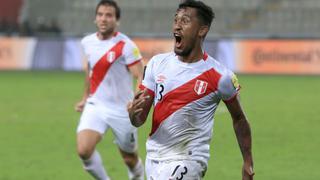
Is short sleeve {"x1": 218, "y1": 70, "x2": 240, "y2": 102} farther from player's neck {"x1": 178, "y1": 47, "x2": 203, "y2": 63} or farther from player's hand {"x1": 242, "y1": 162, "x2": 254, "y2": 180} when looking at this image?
player's hand {"x1": 242, "y1": 162, "x2": 254, "y2": 180}

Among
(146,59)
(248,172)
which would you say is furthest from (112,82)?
(146,59)

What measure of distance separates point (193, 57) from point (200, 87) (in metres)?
0.25

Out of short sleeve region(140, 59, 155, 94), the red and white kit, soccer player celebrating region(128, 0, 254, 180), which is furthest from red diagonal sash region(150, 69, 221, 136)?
the red and white kit

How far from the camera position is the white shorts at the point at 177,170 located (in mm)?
6234

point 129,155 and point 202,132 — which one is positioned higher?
point 202,132

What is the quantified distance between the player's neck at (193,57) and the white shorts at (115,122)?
12.4 feet

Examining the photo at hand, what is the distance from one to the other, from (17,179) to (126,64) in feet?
7.39

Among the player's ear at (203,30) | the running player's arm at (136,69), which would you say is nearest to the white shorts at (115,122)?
the running player's arm at (136,69)

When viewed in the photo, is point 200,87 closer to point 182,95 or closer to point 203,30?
point 182,95

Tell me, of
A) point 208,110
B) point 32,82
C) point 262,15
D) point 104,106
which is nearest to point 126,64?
point 104,106

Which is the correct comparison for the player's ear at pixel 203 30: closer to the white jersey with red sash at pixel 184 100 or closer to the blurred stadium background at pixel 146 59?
the white jersey with red sash at pixel 184 100

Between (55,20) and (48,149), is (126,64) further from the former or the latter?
(55,20)

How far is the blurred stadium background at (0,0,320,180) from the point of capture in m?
12.2

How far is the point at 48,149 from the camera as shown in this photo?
13.5 metres
